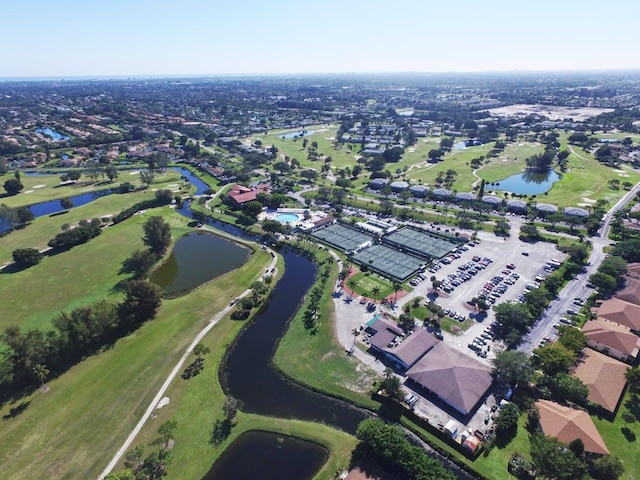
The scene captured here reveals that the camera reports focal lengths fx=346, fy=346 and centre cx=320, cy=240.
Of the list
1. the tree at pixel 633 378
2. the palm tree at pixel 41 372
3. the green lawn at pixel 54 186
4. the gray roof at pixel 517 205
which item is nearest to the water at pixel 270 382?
the palm tree at pixel 41 372

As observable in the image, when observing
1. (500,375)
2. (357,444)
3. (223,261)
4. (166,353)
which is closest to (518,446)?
(500,375)

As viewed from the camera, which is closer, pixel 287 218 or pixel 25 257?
pixel 25 257

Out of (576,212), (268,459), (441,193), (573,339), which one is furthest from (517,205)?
(268,459)

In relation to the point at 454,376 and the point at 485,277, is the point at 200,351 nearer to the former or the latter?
the point at 454,376

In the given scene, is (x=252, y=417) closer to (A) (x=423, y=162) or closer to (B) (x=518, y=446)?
(B) (x=518, y=446)

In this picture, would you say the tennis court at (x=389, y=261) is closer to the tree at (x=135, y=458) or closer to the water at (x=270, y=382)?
the water at (x=270, y=382)

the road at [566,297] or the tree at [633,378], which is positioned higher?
the tree at [633,378]
